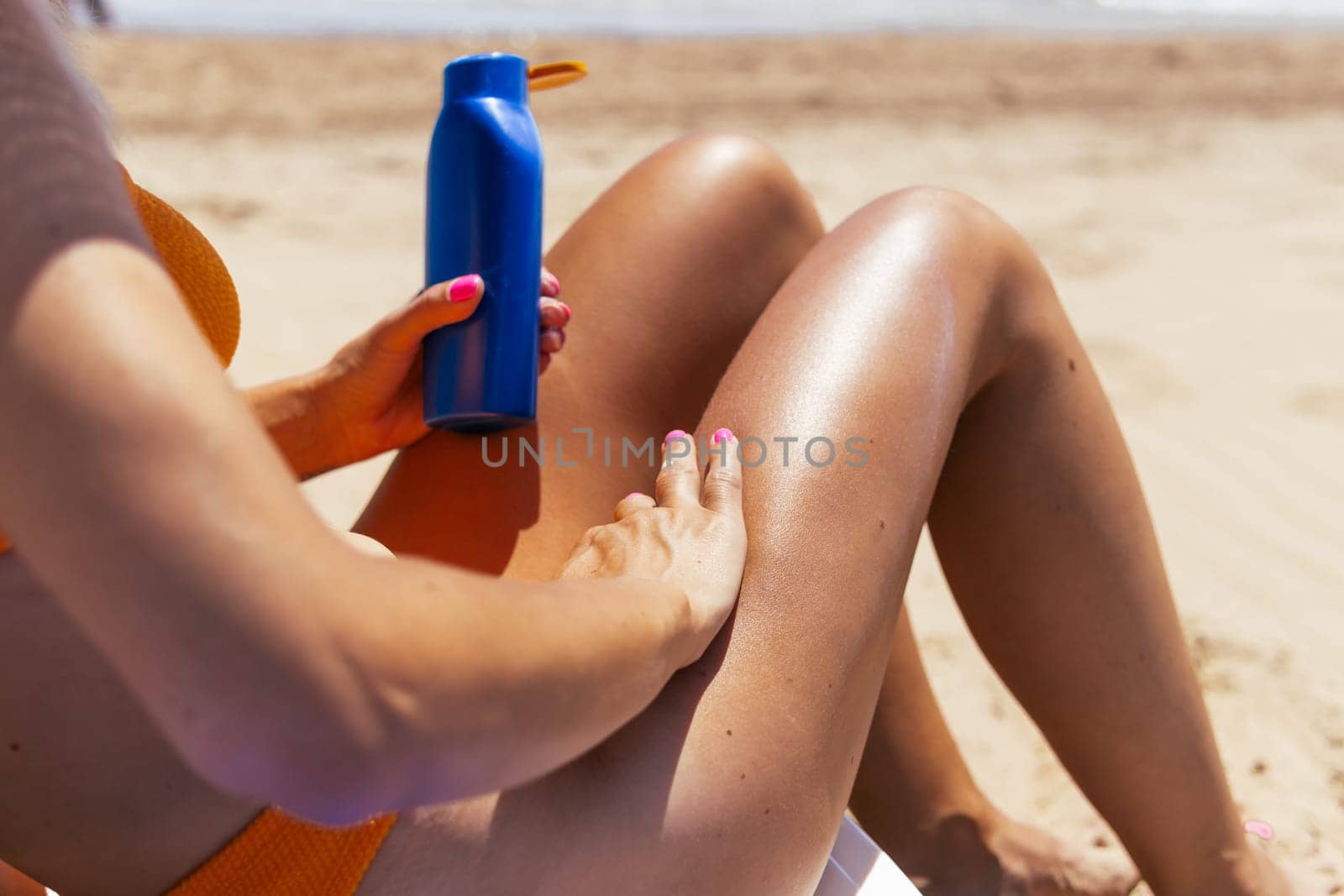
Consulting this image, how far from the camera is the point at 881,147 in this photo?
16.8 feet

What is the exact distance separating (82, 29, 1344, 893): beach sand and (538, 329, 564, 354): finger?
0.20 feet

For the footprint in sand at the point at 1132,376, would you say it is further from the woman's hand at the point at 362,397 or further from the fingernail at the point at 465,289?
the fingernail at the point at 465,289

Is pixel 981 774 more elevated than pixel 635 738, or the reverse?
pixel 635 738

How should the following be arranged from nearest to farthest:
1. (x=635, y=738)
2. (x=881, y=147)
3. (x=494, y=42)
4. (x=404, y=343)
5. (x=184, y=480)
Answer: (x=184, y=480) → (x=635, y=738) → (x=404, y=343) → (x=881, y=147) → (x=494, y=42)

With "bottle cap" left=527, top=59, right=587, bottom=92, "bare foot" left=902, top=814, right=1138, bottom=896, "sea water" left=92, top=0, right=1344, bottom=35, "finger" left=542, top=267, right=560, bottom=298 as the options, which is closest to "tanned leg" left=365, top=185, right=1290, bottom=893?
"bare foot" left=902, top=814, right=1138, bottom=896

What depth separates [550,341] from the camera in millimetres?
1212

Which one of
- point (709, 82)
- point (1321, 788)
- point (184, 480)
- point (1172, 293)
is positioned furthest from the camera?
point (709, 82)

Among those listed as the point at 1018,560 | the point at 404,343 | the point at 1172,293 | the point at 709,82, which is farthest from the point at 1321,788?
the point at 709,82

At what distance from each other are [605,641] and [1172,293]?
2929mm

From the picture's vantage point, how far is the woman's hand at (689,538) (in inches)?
33.7

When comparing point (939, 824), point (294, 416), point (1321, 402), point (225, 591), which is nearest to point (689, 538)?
point (225, 591)

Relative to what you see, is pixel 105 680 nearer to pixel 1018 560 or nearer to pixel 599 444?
pixel 599 444

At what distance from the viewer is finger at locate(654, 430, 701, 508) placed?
96 cm

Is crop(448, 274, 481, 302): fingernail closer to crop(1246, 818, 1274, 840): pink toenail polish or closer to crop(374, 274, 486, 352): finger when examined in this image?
crop(374, 274, 486, 352): finger
